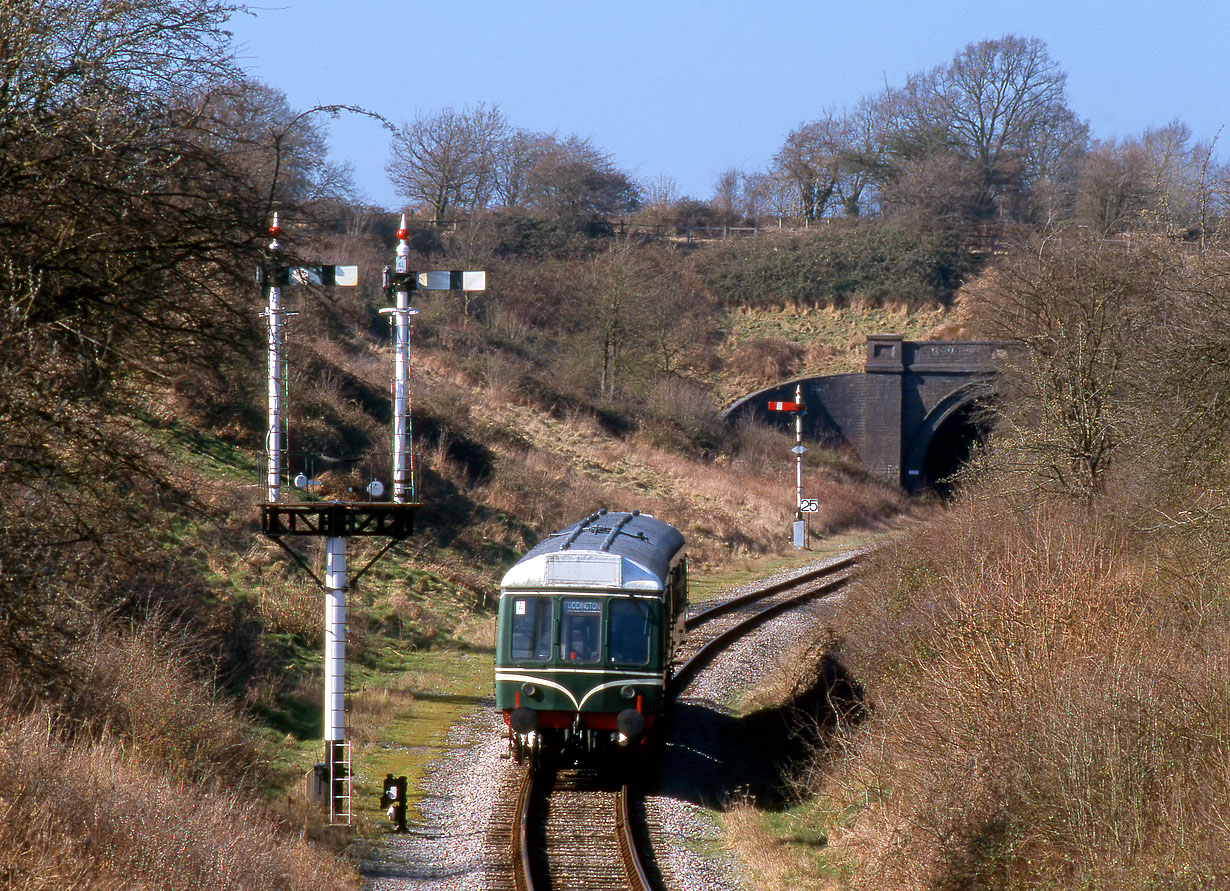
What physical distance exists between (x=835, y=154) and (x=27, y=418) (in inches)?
2738

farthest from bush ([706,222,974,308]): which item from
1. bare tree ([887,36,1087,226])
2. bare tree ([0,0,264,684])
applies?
bare tree ([0,0,264,684])

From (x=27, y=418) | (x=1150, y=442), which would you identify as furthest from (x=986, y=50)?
(x=27, y=418)

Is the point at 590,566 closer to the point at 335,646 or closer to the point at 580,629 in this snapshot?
Answer: the point at 580,629

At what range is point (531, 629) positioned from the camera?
1159 cm

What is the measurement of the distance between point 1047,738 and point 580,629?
4793 millimetres

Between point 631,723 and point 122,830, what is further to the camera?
point 631,723

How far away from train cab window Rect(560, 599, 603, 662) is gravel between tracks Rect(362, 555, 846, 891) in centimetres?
157

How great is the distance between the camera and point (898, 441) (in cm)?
4628

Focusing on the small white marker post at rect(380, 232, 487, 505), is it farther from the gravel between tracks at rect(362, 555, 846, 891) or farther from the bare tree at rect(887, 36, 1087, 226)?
the bare tree at rect(887, 36, 1087, 226)

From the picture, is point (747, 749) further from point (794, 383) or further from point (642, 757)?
point (794, 383)

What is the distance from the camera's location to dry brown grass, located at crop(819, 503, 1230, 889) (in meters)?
7.40

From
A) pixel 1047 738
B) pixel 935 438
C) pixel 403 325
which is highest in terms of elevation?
pixel 403 325

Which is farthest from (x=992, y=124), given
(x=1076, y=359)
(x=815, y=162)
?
(x=1076, y=359)

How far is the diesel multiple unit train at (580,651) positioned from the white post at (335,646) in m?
1.65
